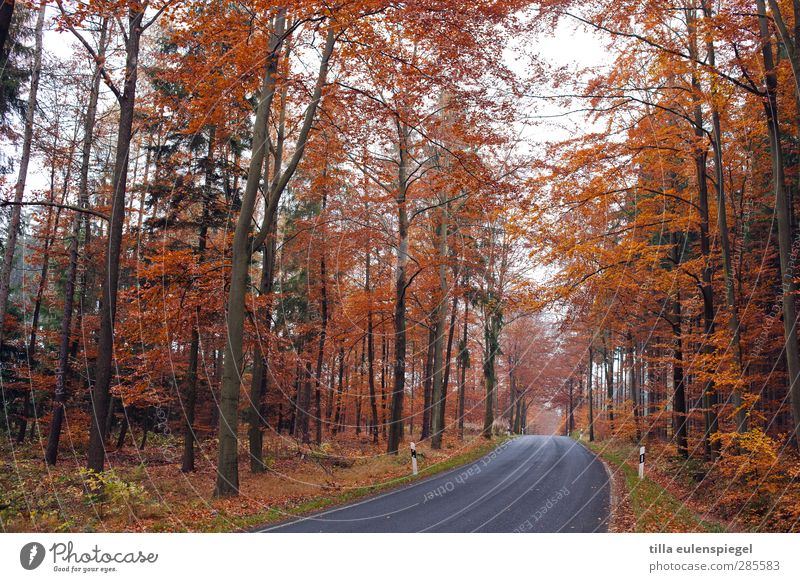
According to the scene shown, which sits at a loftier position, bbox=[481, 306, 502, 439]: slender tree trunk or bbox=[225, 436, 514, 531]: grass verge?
bbox=[481, 306, 502, 439]: slender tree trunk

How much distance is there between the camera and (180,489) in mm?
13617

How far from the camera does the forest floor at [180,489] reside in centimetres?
891

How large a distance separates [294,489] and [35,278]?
48.7ft

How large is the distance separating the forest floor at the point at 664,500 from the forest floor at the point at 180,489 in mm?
5502

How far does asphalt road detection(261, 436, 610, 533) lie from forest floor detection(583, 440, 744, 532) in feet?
1.42

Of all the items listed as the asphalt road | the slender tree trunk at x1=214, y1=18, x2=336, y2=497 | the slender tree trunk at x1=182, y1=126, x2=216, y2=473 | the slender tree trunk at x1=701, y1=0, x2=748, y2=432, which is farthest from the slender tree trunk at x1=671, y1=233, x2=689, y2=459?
the slender tree trunk at x1=182, y1=126, x2=216, y2=473

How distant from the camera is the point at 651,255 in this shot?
1224cm

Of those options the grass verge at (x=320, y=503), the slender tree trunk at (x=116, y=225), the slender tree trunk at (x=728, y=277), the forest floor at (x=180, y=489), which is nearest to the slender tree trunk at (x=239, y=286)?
the forest floor at (x=180, y=489)

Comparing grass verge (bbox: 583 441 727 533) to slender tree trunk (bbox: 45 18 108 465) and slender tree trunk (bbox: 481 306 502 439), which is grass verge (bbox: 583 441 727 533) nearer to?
slender tree trunk (bbox: 481 306 502 439)

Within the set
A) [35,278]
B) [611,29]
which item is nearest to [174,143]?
[35,278]

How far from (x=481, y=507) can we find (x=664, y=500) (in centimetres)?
454

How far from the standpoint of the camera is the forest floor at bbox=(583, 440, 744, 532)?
28.7 feet

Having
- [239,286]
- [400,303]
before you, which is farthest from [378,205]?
[239,286]

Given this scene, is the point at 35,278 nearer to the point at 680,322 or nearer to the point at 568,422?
the point at 680,322
